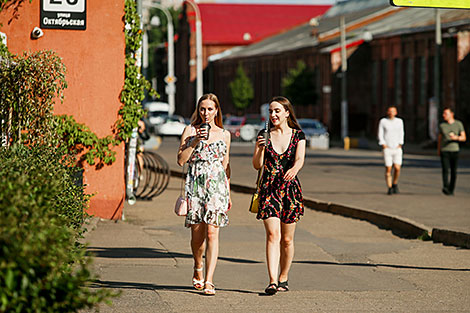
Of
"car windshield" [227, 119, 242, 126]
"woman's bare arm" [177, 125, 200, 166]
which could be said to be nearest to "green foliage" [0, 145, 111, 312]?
"woman's bare arm" [177, 125, 200, 166]

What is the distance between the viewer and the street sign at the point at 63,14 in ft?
47.6

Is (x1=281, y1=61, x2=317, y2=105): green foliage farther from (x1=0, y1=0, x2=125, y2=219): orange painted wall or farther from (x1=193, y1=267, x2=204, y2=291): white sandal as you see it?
(x1=193, y1=267, x2=204, y2=291): white sandal

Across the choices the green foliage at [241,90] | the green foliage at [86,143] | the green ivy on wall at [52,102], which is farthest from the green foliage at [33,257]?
the green foliage at [241,90]

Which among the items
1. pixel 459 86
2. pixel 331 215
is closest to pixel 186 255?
pixel 331 215

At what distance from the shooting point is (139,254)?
11.7 m

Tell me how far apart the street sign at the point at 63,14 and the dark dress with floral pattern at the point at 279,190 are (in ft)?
20.8

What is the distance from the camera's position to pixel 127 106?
14.8 meters

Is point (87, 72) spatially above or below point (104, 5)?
below

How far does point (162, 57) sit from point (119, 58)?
11521 centimetres

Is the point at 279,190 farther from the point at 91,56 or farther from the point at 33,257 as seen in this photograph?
the point at 91,56

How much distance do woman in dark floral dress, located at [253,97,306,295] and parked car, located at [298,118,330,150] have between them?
137 feet

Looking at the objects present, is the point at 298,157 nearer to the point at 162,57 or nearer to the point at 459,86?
the point at 459,86

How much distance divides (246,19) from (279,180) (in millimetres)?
103504

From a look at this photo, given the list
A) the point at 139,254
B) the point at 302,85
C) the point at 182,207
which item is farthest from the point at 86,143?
the point at 302,85
